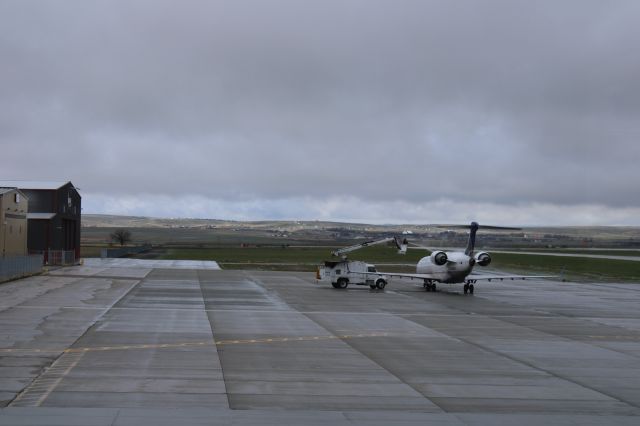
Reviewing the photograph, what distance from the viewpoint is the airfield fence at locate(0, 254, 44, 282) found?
4806cm

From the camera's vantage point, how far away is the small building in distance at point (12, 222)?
5414 cm

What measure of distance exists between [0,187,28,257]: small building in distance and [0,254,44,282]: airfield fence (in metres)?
1.91

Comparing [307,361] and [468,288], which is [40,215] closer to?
[468,288]

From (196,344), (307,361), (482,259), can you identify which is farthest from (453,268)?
(307,361)

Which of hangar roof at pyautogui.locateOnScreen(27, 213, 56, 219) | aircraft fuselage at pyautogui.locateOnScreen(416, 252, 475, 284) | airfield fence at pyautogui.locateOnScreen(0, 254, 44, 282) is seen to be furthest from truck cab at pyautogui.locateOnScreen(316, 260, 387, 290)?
hangar roof at pyautogui.locateOnScreen(27, 213, 56, 219)

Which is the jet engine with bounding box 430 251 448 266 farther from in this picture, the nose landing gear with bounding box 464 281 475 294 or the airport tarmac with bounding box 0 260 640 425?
the airport tarmac with bounding box 0 260 640 425

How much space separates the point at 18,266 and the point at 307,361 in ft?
132

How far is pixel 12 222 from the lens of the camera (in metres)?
58.0

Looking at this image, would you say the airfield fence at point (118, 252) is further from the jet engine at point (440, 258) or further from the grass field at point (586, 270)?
the jet engine at point (440, 258)

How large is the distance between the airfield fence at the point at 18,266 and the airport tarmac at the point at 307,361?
32.3 feet

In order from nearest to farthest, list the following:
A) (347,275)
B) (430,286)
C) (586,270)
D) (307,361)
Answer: (307,361)
(430,286)
(347,275)
(586,270)

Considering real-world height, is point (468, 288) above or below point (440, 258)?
below

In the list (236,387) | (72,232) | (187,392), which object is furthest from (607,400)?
(72,232)

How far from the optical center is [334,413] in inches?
523
